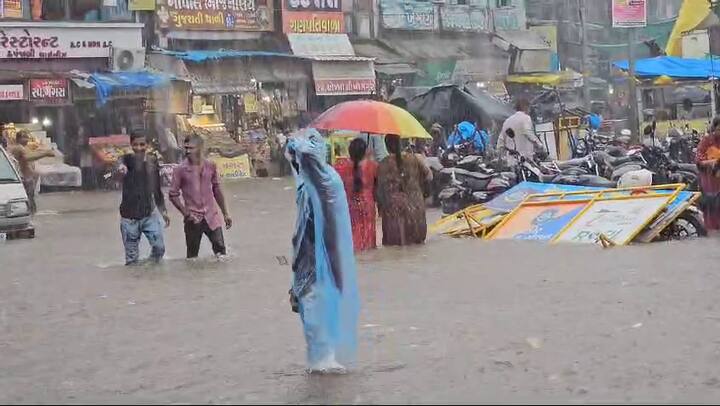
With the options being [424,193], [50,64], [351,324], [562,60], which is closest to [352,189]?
[424,193]

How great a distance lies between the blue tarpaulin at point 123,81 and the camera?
89.7 ft

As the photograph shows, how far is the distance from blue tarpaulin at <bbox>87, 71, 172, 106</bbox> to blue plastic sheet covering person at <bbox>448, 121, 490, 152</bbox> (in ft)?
28.6

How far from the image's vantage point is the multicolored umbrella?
1141 cm

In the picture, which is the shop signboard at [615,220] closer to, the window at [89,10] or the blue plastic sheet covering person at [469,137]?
the blue plastic sheet covering person at [469,137]

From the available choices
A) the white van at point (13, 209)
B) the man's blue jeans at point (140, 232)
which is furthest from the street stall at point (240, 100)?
the man's blue jeans at point (140, 232)

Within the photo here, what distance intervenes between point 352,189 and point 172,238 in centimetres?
454

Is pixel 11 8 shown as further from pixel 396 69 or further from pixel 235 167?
pixel 396 69

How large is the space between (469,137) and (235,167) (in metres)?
8.53

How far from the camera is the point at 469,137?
2248 centimetres

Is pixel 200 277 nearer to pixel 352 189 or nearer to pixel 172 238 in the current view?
pixel 352 189

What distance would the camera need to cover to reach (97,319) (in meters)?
8.75

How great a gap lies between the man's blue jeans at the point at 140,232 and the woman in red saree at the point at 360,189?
1.92 m

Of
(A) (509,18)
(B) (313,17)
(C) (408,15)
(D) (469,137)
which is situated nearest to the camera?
(D) (469,137)

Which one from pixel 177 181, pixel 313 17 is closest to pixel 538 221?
pixel 177 181
